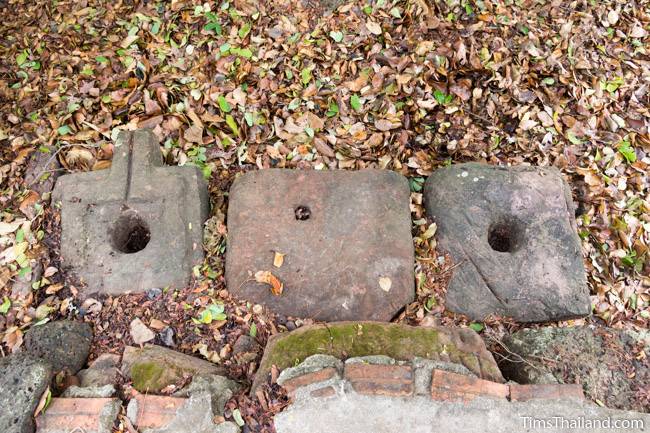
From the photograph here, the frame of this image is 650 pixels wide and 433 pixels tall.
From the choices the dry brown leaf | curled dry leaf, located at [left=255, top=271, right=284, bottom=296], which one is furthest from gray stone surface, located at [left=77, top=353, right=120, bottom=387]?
the dry brown leaf

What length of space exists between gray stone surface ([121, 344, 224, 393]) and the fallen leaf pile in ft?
2.53

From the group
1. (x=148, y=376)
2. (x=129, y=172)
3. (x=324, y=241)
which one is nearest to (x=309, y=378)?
(x=148, y=376)

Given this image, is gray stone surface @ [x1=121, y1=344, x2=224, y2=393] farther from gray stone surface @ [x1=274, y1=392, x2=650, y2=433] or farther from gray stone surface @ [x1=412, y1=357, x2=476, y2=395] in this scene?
gray stone surface @ [x1=412, y1=357, x2=476, y2=395]

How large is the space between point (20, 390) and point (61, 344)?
1.29 ft

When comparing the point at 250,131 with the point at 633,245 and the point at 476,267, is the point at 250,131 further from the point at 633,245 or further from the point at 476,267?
the point at 633,245

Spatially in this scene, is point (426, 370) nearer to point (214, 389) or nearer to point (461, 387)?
point (461, 387)

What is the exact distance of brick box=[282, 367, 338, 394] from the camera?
194cm

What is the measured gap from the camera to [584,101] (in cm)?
328

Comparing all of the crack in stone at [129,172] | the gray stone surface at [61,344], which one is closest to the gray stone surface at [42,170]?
the crack in stone at [129,172]

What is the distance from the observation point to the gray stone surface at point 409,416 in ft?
6.17

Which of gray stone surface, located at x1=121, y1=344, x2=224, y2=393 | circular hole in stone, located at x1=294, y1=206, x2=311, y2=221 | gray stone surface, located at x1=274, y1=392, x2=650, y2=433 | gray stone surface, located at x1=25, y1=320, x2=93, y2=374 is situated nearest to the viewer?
gray stone surface, located at x1=274, y1=392, x2=650, y2=433

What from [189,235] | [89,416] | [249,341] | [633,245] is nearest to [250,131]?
[189,235]

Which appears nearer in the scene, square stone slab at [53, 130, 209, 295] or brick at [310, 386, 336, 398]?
brick at [310, 386, 336, 398]

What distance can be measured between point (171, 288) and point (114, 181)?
0.68 meters
